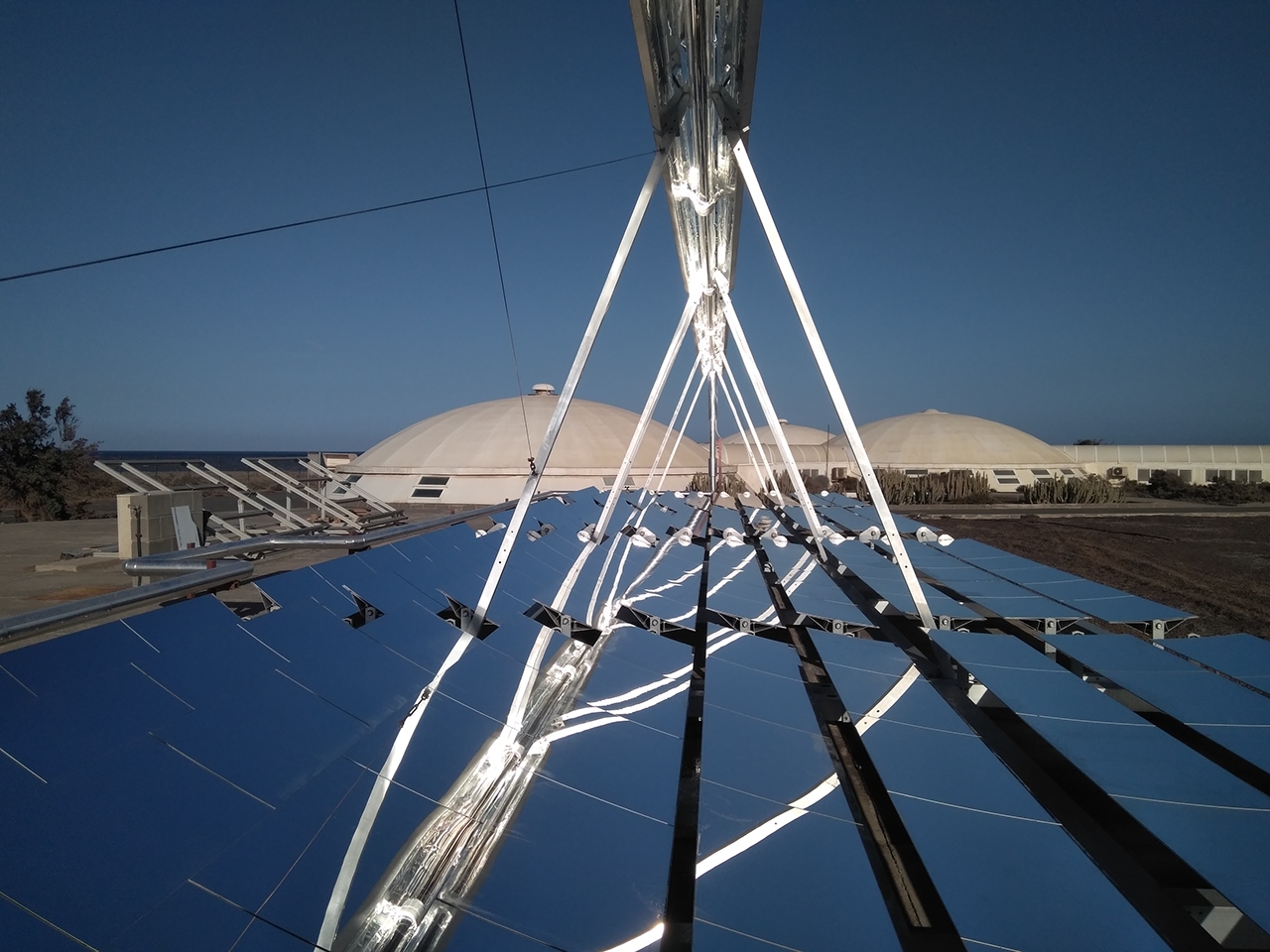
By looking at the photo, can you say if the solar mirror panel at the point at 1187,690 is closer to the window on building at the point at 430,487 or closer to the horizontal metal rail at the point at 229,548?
the horizontal metal rail at the point at 229,548

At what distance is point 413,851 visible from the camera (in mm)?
1718

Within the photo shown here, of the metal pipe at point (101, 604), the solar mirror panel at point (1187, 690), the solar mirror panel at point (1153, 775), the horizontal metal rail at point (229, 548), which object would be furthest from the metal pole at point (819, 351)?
the metal pipe at point (101, 604)

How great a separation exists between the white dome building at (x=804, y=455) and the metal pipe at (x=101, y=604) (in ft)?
86.3

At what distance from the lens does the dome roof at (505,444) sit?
2294 cm

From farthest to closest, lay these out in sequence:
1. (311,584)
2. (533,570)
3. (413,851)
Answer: (533,570), (311,584), (413,851)

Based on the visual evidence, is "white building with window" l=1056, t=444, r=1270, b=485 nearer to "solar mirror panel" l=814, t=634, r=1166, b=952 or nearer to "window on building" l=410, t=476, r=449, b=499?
"window on building" l=410, t=476, r=449, b=499

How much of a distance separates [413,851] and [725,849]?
91 centimetres

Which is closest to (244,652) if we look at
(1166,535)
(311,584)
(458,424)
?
(311,584)

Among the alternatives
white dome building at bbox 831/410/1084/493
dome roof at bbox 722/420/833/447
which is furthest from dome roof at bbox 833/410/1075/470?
dome roof at bbox 722/420/833/447

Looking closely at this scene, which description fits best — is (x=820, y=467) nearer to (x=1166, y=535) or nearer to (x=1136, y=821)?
(x=1166, y=535)

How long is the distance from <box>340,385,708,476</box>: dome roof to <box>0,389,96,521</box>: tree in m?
9.24

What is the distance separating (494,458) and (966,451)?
27.4m

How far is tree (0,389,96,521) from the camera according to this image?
50.3 ft

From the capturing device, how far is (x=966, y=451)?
34.9m
